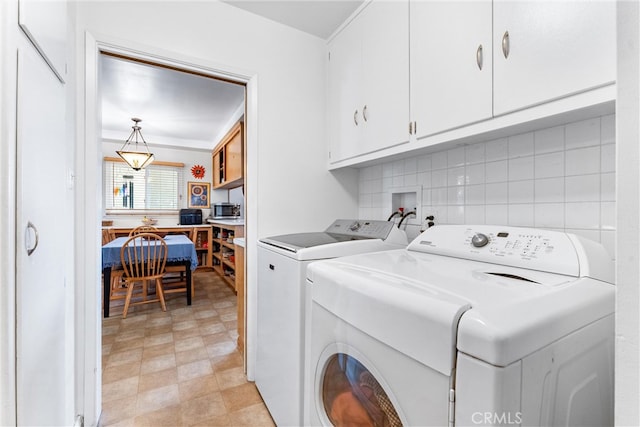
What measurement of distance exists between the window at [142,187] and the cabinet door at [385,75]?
4.54m

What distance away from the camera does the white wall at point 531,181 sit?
1.01 m

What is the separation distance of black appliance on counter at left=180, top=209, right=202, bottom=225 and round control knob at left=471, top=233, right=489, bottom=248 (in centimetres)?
485

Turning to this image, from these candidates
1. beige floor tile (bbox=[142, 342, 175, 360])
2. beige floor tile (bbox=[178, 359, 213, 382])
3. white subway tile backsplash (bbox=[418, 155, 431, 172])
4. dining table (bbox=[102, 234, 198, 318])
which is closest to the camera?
white subway tile backsplash (bbox=[418, 155, 431, 172])

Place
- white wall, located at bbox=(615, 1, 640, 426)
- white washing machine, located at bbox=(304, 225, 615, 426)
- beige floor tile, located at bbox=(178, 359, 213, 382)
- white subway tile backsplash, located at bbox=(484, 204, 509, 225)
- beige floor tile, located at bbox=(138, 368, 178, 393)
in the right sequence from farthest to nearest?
beige floor tile, located at bbox=(178, 359, 213, 382)
beige floor tile, located at bbox=(138, 368, 178, 393)
white subway tile backsplash, located at bbox=(484, 204, 509, 225)
white washing machine, located at bbox=(304, 225, 615, 426)
white wall, located at bbox=(615, 1, 640, 426)

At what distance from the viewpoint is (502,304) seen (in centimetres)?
55

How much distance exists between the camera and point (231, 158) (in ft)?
12.4

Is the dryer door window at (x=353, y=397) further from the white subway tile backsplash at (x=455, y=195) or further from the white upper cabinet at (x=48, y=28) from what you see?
the white upper cabinet at (x=48, y=28)

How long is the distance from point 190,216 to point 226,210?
0.68 meters

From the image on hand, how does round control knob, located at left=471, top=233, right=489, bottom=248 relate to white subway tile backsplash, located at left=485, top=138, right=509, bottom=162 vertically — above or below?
below

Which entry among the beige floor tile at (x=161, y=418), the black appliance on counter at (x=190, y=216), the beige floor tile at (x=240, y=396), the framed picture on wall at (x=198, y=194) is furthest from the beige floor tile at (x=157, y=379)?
the framed picture on wall at (x=198, y=194)

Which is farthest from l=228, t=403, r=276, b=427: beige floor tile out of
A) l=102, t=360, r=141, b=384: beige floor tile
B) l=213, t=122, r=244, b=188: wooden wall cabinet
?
l=213, t=122, r=244, b=188: wooden wall cabinet

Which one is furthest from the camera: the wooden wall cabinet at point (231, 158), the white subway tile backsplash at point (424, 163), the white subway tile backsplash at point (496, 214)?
the wooden wall cabinet at point (231, 158)

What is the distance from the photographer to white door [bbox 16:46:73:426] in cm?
76

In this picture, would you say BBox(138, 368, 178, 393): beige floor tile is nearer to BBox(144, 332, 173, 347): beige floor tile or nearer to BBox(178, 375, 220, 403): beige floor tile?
BBox(178, 375, 220, 403): beige floor tile
